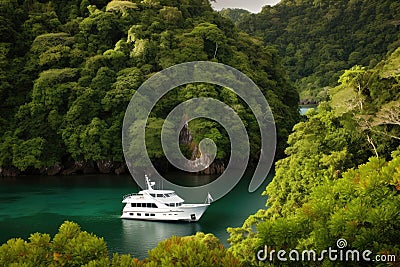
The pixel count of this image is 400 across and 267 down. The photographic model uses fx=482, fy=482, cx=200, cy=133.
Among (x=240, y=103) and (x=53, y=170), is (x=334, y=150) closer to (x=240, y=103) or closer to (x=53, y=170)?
(x=240, y=103)

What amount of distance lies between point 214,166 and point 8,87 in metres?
15.2

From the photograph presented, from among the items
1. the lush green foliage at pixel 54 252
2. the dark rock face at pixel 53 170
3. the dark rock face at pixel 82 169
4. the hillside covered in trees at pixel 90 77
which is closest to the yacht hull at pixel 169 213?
the hillside covered in trees at pixel 90 77

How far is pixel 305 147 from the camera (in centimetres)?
1416

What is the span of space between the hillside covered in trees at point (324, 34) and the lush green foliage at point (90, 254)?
4930cm

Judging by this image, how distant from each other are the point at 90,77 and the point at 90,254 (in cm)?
2970

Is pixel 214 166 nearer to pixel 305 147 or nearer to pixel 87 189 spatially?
pixel 87 189

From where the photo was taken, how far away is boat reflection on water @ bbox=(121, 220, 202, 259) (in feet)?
54.3

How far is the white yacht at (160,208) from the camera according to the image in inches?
795

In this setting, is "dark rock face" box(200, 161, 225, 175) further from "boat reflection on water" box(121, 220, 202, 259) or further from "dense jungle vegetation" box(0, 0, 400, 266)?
"boat reflection on water" box(121, 220, 202, 259)


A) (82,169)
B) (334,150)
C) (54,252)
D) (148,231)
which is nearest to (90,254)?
(54,252)

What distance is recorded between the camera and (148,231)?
18.9 m

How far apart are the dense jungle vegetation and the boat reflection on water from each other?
301 centimetres

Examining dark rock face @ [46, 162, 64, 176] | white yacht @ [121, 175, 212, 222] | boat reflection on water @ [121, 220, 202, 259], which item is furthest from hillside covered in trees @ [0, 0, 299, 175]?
boat reflection on water @ [121, 220, 202, 259]

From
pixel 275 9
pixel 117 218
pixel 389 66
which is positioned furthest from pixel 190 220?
pixel 275 9
